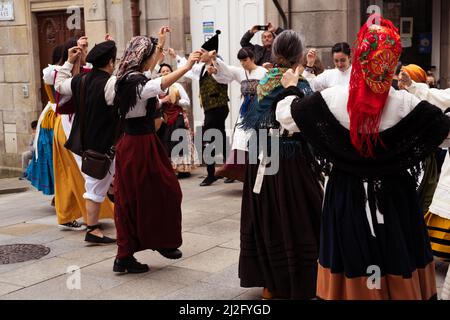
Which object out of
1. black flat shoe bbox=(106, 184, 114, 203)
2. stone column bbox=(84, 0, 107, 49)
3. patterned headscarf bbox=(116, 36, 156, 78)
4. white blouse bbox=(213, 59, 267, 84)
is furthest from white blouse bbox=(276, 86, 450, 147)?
stone column bbox=(84, 0, 107, 49)

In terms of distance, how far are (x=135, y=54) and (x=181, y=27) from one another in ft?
19.2

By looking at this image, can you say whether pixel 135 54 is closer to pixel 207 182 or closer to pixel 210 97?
pixel 210 97

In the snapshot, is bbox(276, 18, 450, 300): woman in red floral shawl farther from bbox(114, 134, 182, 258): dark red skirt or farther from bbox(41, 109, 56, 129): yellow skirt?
bbox(41, 109, 56, 129): yellow skirt

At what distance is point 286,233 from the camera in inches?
177

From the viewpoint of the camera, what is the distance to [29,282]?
5.46 meters

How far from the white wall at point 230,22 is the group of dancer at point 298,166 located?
3225 mm

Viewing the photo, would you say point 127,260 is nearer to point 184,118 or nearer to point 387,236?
point 387,236

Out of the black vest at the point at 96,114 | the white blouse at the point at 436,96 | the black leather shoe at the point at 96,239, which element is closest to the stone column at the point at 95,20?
the black vest at the point at 96,114

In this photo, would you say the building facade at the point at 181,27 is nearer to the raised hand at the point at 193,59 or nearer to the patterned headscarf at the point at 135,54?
the patterned headscarf at the point at 135,54

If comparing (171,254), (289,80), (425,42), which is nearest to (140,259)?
(171,254)

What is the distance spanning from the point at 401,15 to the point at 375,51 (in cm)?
725

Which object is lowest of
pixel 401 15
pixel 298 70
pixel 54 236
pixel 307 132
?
pixel 54 236
